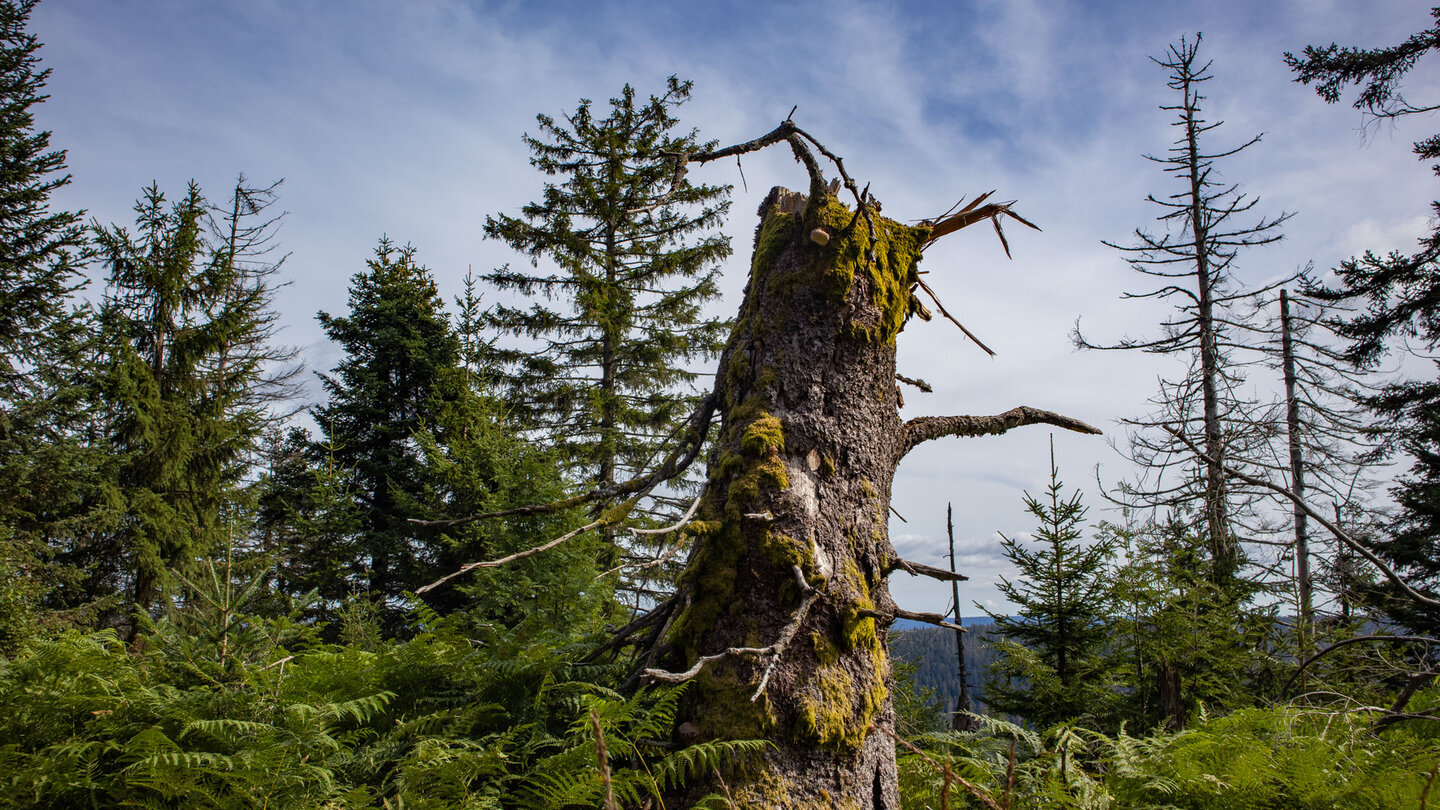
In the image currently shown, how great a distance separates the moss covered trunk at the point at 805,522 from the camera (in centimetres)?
190

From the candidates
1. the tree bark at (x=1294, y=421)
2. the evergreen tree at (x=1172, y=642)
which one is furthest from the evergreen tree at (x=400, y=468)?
the tree bark at (x=1294, y=421)

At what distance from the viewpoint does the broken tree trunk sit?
1.90m

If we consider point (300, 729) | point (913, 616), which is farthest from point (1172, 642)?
point (300, 729)

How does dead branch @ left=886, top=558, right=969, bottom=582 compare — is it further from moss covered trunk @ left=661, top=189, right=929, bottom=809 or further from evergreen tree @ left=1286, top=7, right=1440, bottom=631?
evergreen tree @ left=1286, top=7, right=1440, bottom=631

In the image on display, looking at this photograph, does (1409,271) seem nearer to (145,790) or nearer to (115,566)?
(145,790)

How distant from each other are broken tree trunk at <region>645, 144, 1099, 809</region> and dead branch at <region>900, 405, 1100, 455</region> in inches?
0.5

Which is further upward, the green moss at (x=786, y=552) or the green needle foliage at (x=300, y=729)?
the green moss at (x=786, y=552)

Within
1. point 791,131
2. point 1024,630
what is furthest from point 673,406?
point 791,131

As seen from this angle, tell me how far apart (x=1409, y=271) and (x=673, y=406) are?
48.9ft

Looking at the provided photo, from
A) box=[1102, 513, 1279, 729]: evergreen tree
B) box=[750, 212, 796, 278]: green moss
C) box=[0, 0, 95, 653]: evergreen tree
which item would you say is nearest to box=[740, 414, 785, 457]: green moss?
box=[750, 212, 796, 278]: green moss

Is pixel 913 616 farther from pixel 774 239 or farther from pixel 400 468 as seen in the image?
pixel 400 468

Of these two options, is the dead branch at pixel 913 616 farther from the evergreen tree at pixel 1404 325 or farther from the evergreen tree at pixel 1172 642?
the evergreen tree at pixel 1404 325

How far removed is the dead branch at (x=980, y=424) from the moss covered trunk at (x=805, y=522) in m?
0.13

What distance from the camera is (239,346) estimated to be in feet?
47.3
